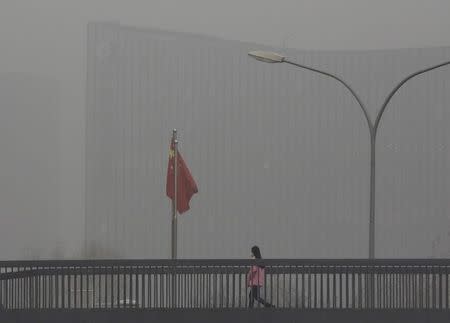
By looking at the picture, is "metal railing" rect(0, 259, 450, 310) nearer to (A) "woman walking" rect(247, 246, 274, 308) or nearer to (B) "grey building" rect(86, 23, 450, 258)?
(A) "woman walking" rect(247, 246, 274, 308)

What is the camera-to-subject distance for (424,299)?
53.9 ft

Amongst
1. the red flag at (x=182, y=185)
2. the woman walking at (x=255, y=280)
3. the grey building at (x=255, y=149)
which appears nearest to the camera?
the woman walking at (x=255, y=280)

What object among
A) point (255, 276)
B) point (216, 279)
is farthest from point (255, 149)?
point (255, 276)

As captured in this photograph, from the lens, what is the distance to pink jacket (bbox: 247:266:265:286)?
1619cm

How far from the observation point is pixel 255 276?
53.4 feet

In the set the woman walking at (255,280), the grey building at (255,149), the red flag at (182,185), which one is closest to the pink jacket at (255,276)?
the woman walking at (255,280)

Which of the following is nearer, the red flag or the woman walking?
the woman walking

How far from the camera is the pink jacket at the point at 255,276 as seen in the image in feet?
53.1

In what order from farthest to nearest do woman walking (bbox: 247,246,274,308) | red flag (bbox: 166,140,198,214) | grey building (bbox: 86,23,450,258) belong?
grey building (bbox: 86,23,450,258) → red flag (bbox: 166,140,198,214) → woman walking (bbox: 247,246,274,308)

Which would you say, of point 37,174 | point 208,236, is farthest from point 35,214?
point 208,236

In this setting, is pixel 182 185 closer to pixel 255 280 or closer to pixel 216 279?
pixel 216 279

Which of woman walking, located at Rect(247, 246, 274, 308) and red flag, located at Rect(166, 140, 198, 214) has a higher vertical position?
red flag, located at Rect(166, 140, 198, 214)

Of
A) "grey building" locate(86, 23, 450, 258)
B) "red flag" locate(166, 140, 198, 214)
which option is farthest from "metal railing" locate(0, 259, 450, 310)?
"grey building" locate(86, 23, 450, 258)

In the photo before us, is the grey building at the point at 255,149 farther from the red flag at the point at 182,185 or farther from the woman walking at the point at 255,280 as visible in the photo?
the woman walking at the point at 255,280
